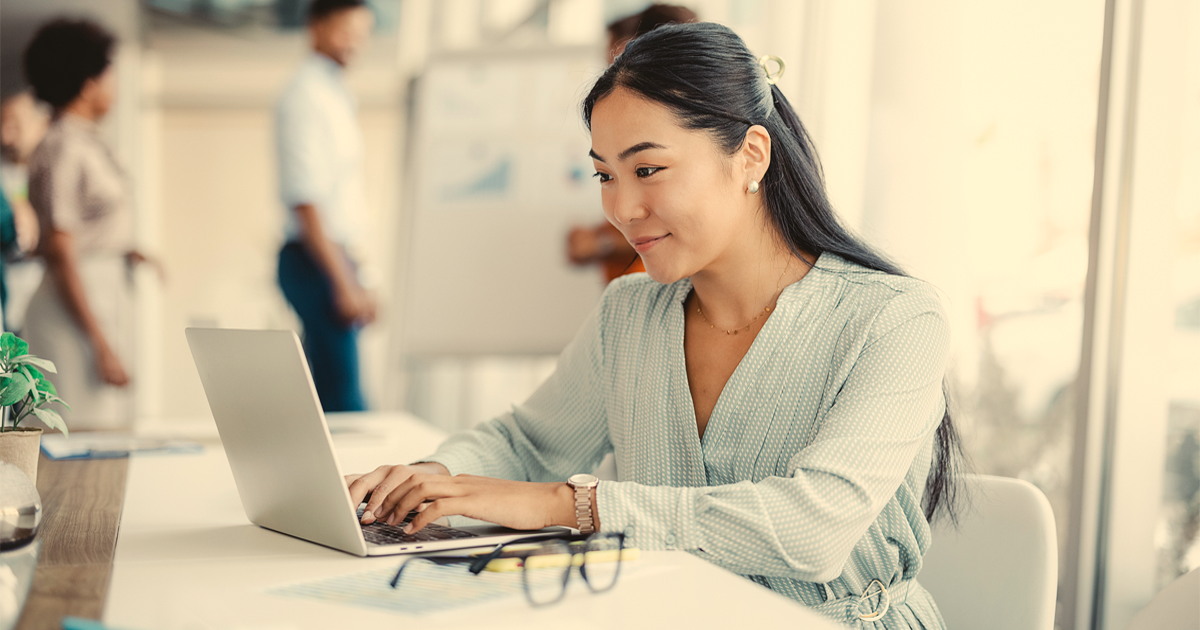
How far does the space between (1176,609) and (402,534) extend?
809 mm

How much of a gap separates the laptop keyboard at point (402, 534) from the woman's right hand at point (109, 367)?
2988mm

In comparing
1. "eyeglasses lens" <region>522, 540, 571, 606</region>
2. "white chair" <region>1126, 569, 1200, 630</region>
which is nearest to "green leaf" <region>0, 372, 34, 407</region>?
"eyeglasses lens" <region>522, 540, 571, 606</region>

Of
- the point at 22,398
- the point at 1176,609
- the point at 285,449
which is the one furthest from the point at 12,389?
the point at 1176,609

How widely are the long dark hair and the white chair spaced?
238 millimetres

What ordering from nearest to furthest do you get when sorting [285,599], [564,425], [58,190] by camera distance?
[285,599] < [564,425] < [58,190]

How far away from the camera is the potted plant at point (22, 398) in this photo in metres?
1.02

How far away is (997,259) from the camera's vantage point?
72.0 inches

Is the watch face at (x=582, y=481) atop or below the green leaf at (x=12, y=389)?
below

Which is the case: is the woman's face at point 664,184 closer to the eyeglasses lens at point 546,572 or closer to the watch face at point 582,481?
the watch face at point 582,481

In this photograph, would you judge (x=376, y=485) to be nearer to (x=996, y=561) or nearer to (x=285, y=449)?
(x=285, y=449)

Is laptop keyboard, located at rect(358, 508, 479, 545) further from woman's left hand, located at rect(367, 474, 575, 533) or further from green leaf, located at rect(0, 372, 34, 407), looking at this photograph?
green leaf, located at rect(0, 372, 34, 407)

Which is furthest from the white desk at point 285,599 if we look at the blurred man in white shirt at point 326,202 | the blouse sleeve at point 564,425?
the blurred man in white shirt at point 326,202

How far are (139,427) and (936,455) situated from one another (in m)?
1.68

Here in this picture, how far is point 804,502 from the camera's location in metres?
0.93
